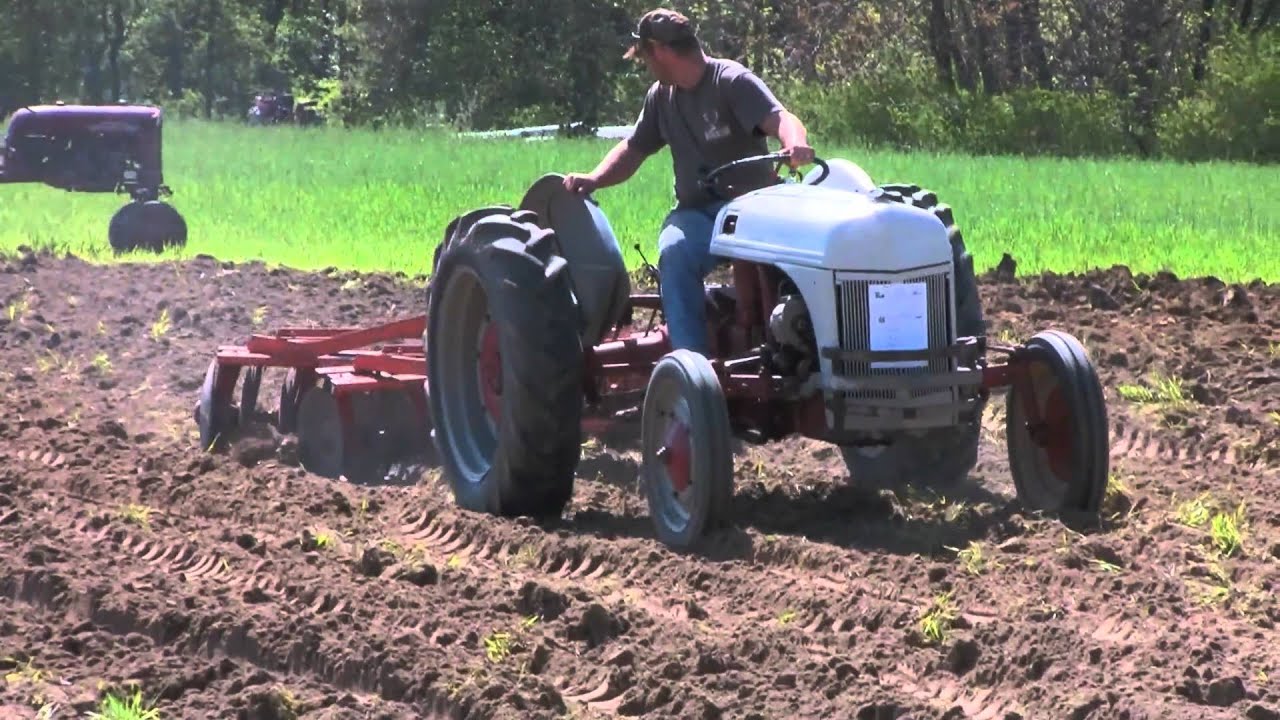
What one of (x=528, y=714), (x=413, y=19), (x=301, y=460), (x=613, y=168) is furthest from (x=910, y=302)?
(x=413, y=19)

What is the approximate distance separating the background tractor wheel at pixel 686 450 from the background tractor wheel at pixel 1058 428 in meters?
1.04

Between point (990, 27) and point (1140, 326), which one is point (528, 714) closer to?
point (1140, 326)

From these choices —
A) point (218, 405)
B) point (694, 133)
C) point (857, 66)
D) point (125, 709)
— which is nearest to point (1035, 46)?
point (857, 66)

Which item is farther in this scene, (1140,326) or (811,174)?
(1140,326)

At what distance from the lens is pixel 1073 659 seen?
4848 millimetres

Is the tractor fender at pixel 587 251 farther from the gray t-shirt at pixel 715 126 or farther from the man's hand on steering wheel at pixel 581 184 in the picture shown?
the gray t-shirt at pixel 715 126

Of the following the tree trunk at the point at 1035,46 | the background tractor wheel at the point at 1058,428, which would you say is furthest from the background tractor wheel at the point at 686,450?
the tree trunk at the point at 1035,46

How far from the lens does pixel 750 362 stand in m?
6.64

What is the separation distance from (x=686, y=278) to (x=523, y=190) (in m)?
15.6

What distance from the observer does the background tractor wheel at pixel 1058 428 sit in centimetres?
628

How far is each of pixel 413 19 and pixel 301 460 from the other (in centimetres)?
3820

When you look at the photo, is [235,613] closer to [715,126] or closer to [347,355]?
[715,126]

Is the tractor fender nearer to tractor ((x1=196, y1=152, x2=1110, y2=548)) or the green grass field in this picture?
tractor ((x1=196, y1=152, x2=1110, y2=548))

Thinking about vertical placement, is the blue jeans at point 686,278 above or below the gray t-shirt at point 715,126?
below
